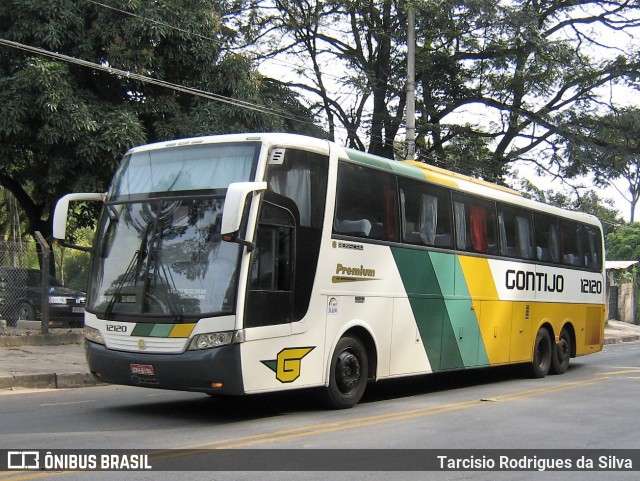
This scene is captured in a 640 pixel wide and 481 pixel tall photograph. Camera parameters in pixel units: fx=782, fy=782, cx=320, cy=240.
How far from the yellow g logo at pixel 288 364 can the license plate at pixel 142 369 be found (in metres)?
1.30

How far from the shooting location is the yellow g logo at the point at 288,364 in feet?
29.3

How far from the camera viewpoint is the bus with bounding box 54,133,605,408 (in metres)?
8.58

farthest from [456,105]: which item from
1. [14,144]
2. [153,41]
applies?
[14,144]

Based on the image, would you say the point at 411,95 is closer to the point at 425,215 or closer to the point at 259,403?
the point at 425,215

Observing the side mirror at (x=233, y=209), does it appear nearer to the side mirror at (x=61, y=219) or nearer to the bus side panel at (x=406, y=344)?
the side mirror at (x=61, y=219)

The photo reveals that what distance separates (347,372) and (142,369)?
2734 millimetres

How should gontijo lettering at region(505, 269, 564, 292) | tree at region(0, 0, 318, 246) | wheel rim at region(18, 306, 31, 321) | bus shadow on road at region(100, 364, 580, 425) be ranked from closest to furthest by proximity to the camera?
bus shadow on road at region(100, 364, 580, 425), gontijo lettering at region(505, 269, 564, 292), wheel rim at region(18, 306, 31, 321), tree at region(0, 0, 318, 246)

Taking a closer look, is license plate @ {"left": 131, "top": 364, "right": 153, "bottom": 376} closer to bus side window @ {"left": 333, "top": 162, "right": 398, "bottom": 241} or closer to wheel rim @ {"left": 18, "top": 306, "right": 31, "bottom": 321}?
bus side window @ {"left": 333, "top": 162, "right": 398, "bottom": 241}

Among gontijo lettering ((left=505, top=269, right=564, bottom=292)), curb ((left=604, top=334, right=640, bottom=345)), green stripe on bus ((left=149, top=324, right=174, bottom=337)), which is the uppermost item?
gontijo lettering ((left=505, top=269, right=564, bottom=292))

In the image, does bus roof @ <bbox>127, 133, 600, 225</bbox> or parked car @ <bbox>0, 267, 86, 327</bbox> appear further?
parked car @ <bbox>0, 267, 86, 327</bbox>

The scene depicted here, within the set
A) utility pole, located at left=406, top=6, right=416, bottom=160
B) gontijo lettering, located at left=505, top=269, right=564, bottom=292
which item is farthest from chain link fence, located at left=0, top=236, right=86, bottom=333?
utility pole, located at left=406, top=6, right=416, bottom=160

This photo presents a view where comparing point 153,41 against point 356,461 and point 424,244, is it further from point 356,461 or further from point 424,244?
point 356,461

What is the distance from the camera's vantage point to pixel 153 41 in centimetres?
1822

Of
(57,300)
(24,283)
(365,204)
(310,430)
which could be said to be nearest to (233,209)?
(310,430)
